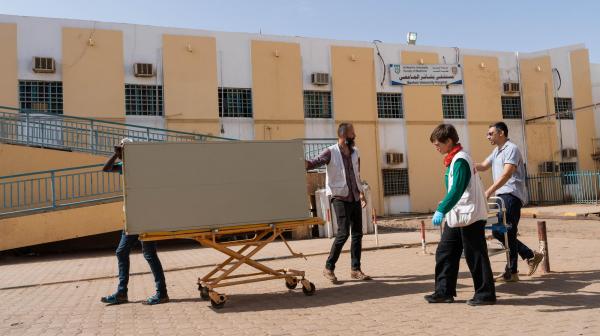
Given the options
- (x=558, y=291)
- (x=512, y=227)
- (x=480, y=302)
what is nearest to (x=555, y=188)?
(x=512, y=227)

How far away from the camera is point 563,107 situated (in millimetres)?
24969

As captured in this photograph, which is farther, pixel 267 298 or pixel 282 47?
pixel 282 47

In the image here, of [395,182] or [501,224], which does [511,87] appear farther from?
[501,224]

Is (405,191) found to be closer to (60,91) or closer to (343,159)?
(60,91)

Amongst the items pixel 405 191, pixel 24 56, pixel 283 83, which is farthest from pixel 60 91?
pixel 405 191

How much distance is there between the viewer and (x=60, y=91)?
17.3m

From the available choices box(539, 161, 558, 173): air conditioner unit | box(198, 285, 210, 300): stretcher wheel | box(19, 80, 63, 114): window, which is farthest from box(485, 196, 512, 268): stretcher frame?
box(539, 161, 558, 173): air conditioner unit

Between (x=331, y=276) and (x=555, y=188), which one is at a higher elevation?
(x=555, y=188)

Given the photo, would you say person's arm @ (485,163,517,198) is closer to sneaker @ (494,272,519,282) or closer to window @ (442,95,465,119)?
sneaker @ (494,272,519,282)

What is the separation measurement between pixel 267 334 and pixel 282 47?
17.6 m

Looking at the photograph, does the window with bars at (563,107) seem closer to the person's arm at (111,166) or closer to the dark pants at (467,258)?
the dark pants at (467,258)

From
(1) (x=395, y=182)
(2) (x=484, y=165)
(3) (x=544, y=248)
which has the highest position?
(1) (x=395, y=182)

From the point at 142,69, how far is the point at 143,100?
3.63ft

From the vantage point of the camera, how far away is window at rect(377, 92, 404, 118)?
71.8 ft
